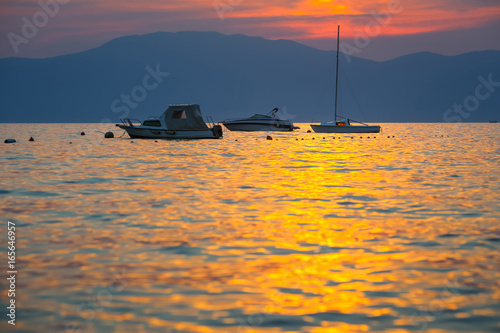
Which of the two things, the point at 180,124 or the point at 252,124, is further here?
the point at 252,124

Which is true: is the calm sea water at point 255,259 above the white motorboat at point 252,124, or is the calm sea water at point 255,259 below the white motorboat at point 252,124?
below

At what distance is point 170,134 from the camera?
228 ft

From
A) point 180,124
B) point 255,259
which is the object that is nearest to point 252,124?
point 180,124

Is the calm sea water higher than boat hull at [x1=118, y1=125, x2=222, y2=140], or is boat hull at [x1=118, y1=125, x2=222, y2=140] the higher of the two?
boat hull at [x1=118, y1=125, x2=222, y2=140]

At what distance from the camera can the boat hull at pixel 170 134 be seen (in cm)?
6944

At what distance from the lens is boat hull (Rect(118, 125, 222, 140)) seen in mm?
69438

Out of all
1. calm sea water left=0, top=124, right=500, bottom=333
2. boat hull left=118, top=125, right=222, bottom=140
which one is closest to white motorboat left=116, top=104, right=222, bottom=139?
boat hull left=118, top=125, right=222, bottom=140

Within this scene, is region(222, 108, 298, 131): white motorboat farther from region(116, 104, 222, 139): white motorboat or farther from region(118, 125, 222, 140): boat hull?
region(116, 104, 222, 139): white motorboat

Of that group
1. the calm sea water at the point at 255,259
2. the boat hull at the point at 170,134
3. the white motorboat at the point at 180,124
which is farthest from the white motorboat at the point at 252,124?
the calm sea water at the point at 255,259

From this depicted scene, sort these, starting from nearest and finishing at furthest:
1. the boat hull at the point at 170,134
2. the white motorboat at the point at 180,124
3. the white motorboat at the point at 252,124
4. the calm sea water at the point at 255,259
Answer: the calm sea water at the point at 255,259 → the white motorboat at the point at 180,124 → the boat hull at the point at 170,134 → the white motorboat at the point at 252,124

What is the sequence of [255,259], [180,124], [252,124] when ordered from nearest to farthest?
[255,259]
[180,124]
[252,124]

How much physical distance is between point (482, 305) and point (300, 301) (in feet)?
8.59

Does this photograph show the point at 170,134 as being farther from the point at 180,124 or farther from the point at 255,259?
the point at 255,259

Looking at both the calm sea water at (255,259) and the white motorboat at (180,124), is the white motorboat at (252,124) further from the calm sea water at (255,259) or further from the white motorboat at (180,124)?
the calm sea water at (255,259)
